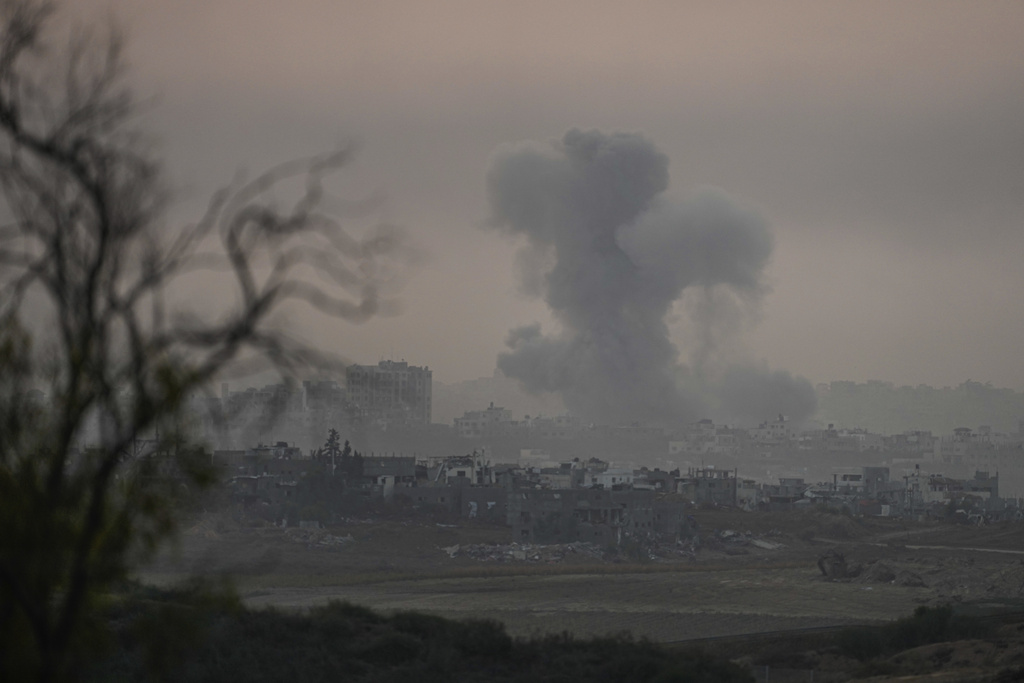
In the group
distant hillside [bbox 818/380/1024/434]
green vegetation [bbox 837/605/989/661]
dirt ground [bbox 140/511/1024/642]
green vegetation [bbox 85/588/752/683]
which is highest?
distant hillside [bbox 818/380/1024/434]

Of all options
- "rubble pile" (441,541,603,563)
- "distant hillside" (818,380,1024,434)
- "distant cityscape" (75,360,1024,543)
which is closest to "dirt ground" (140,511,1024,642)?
"rubble pile" (441,541,603,563)

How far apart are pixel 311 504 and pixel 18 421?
44.2m

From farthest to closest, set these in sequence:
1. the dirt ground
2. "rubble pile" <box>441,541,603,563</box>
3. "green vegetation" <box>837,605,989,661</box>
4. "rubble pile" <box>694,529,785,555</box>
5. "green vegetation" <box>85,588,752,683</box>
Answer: "rubble pile" <box>694,529,785,555</box>, "rubble pile" <box>441,541,603,563</box>, the dirt ground, "green vegetation" <box>837,605,989,661</box>, "green vegetation" <box>85,588,752,683</box>

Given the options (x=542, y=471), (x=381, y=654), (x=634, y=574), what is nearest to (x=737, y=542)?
(x=634, y=574)

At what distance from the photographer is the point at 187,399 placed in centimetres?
427

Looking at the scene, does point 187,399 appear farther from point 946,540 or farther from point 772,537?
point 946,540

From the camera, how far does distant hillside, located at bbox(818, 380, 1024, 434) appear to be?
17600 centimetres

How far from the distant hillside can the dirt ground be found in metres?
129

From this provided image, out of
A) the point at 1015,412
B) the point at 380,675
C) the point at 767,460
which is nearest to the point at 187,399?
the point at 380,675

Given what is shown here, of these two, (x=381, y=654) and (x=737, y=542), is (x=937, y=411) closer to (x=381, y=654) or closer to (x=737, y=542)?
(x=737, y=542)

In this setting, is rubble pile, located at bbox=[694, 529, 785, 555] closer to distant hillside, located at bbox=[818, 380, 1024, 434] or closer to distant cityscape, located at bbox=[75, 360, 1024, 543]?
distant cityscape, located at bbox=[75, 360, 1024, 543]

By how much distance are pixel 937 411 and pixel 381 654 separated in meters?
186

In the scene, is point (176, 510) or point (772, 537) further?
point (772, 537)

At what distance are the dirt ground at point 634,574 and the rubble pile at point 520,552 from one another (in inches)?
3.1
